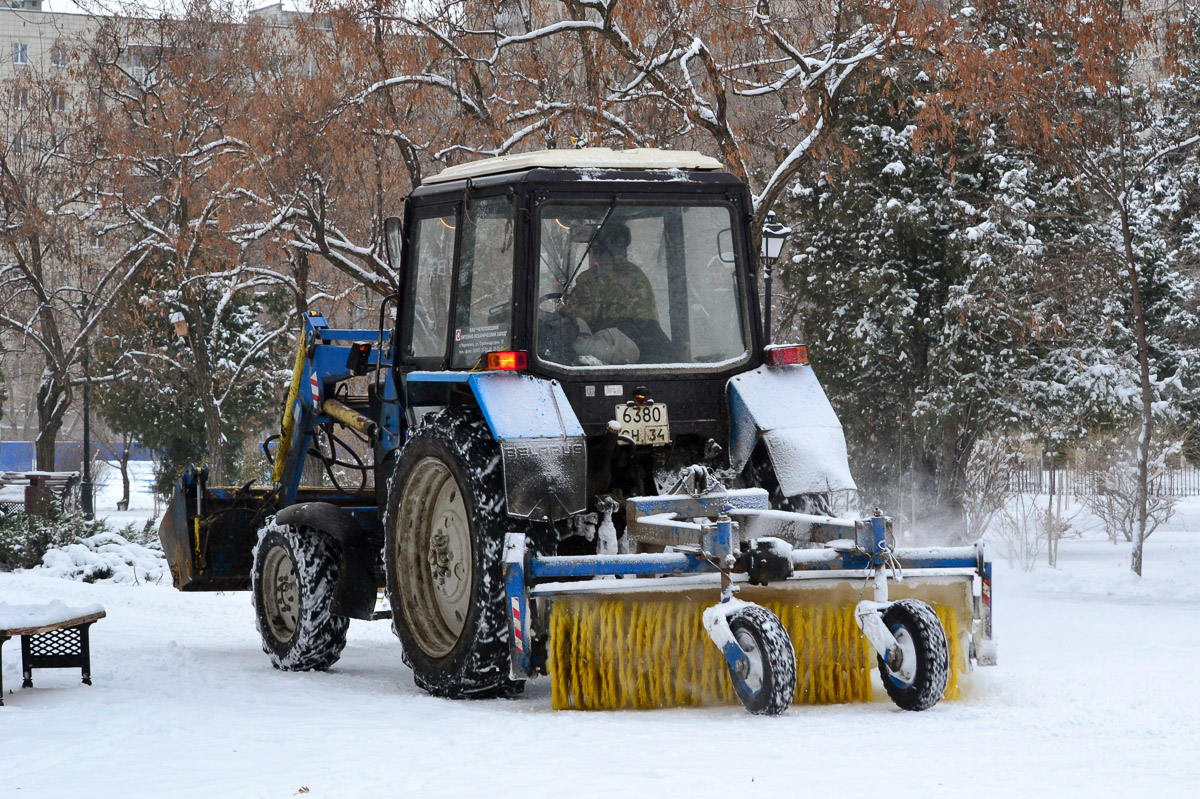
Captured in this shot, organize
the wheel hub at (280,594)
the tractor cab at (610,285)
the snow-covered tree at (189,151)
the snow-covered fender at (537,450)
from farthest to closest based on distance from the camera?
the snow-covered tree at (189,151) < the wheel hub at (280,594) < the tractor cab at (610,285) < the snow-covered fender at (537,450)

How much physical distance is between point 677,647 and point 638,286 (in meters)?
1.90

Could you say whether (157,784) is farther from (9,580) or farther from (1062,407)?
(1062,407)

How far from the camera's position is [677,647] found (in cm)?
631

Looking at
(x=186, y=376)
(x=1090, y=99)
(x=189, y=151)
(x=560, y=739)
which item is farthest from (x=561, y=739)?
(x=186, y=376)

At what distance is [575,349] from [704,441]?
86 centimetres

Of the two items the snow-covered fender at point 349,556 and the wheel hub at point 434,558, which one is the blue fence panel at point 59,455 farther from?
the wheel hub at point 434,558

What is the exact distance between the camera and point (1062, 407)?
20.8 meters

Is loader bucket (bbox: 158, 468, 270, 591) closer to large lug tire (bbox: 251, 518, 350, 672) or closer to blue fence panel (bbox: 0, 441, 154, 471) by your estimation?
large lug tire (bbox: 251, 518, 350, 672)

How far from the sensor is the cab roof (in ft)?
23.7

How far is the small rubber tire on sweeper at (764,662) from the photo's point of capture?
5.77 meters

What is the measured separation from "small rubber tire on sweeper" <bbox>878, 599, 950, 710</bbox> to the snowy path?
0.11 meters

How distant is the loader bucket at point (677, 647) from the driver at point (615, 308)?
1336 mm

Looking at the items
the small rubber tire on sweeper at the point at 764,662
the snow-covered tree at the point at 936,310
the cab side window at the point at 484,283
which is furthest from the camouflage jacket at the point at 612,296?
the snow-covered tree at the point at 936,310

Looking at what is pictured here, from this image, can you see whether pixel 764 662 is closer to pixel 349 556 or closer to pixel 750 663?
pixel 750 663
